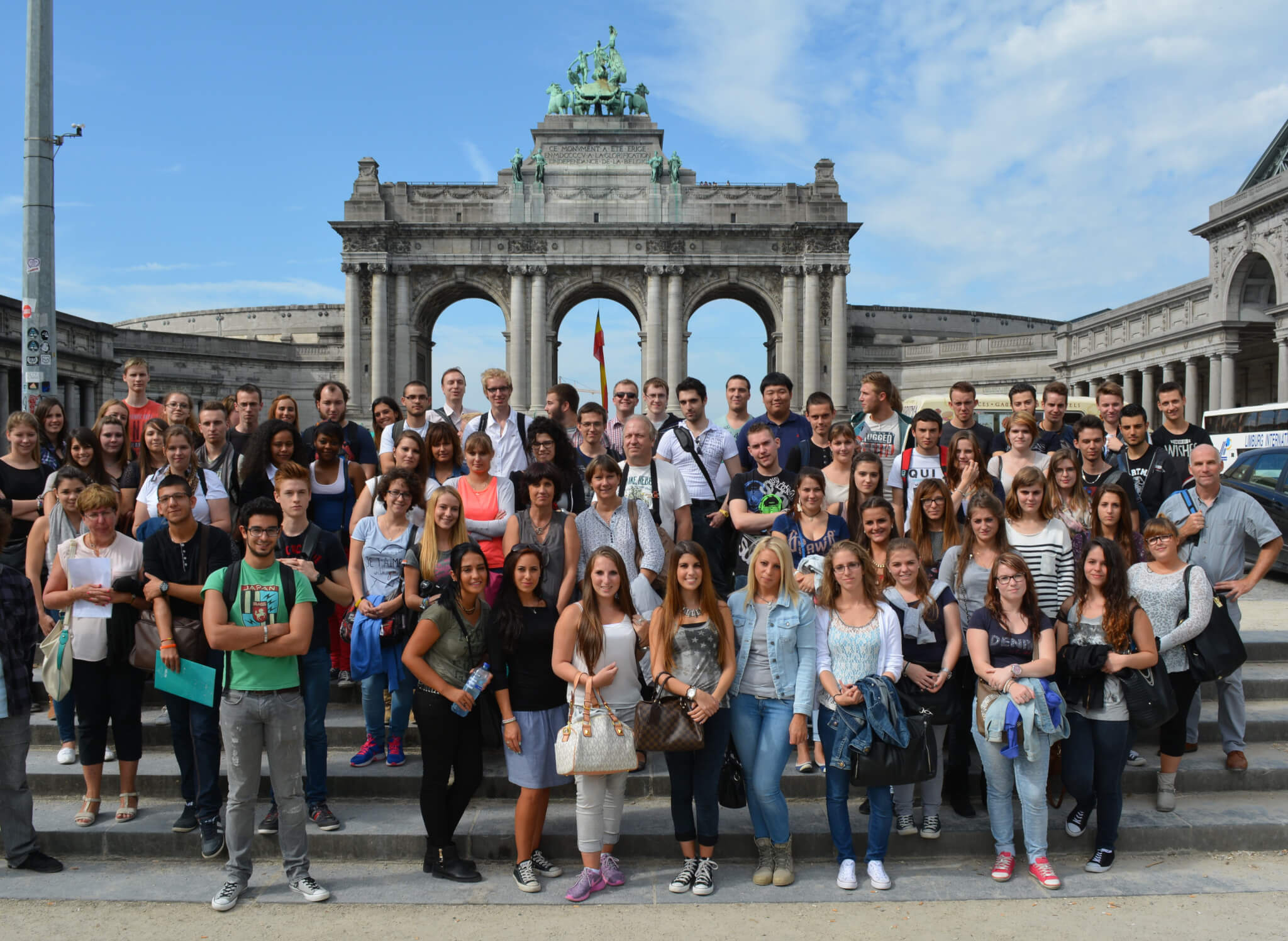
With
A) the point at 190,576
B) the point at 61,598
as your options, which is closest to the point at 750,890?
the point at 190,576

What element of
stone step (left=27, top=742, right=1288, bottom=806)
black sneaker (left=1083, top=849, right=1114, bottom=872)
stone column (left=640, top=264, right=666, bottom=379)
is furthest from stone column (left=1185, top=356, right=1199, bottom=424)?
black sneaker (left=1083, top=849, right=1114, bottom=872)

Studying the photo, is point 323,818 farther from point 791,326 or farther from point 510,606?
point 791,326

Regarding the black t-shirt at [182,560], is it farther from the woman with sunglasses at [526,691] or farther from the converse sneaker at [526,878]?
the converse sneaker at [526,878]

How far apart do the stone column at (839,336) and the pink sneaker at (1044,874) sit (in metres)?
41.3

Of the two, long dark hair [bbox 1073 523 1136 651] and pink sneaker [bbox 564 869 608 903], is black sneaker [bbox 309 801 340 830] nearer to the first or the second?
pink sneaker [bbox 564 869 608 903]

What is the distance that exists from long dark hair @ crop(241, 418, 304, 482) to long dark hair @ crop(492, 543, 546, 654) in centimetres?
263

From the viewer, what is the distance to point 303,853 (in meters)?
5.36

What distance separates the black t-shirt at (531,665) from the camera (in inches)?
212

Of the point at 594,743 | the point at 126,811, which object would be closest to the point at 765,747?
the point at 594,743

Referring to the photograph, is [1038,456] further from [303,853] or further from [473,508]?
[303,853]

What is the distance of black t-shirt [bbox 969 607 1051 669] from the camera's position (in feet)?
18.0

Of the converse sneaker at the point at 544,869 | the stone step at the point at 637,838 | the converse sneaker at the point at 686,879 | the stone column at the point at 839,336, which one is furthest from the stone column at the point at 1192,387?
the converse sneaker at the point at 544,869

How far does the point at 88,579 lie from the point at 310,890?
2606 millimetres

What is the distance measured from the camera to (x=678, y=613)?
5.26m
